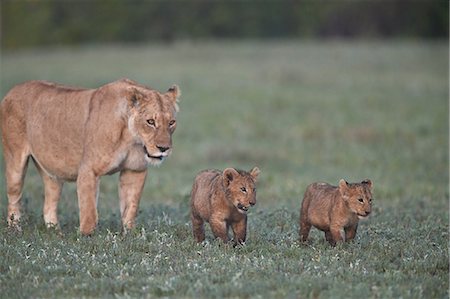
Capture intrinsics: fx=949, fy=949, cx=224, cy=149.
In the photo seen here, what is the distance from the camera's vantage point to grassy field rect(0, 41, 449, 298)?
8469 mm

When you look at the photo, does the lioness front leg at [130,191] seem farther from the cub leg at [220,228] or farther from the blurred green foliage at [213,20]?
the blurred green foliage at [213,20]

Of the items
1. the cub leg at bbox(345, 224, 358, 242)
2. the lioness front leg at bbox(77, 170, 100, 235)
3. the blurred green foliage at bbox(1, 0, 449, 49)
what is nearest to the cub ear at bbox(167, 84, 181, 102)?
the lioness front leg at bbox(77, 170, 100, 235)

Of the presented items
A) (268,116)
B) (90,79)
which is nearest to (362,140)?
(268,116)

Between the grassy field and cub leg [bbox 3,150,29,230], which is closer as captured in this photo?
the grassy field

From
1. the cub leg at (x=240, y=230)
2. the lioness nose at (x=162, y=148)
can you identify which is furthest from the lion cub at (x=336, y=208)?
the lioness nose at (x=162, y=148)

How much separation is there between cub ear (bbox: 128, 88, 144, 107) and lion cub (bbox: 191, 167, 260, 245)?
113 cm

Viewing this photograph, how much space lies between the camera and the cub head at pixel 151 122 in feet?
33.0

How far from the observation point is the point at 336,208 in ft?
32.2

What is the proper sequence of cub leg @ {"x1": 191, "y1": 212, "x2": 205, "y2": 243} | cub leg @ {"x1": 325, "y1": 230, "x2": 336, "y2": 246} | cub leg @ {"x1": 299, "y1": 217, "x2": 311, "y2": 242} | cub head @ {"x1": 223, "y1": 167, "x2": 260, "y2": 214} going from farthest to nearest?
cub leg @ {"x1": 191, "y1": 212, "x2": 205, "y2": 243}
cub leg @ {"x1": 299, "y1": 217, "x2": 311, "y2": 242}
cub leg @ {"x1": 325, "y1": 230, "x2": 336, "y2": 246}
cub head @ {"x1": 223, "y1": 167, "x2": 260, "y2": 214}

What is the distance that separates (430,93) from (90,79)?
14.1 m

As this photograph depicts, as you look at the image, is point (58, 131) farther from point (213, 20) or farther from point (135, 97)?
point (213, 20)

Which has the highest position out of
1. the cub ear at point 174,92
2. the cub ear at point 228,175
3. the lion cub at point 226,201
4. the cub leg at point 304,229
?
the cub ear at point 174,92

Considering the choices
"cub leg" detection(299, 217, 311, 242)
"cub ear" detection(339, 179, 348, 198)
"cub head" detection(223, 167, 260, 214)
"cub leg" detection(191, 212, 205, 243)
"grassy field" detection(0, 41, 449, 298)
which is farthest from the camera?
"cub leg" detection(191, 212, 205, 243)

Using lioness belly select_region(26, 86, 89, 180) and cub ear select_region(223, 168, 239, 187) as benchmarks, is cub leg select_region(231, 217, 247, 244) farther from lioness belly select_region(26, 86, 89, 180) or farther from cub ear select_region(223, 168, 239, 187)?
lioness belly select_region(26, 86, 89, 180)
